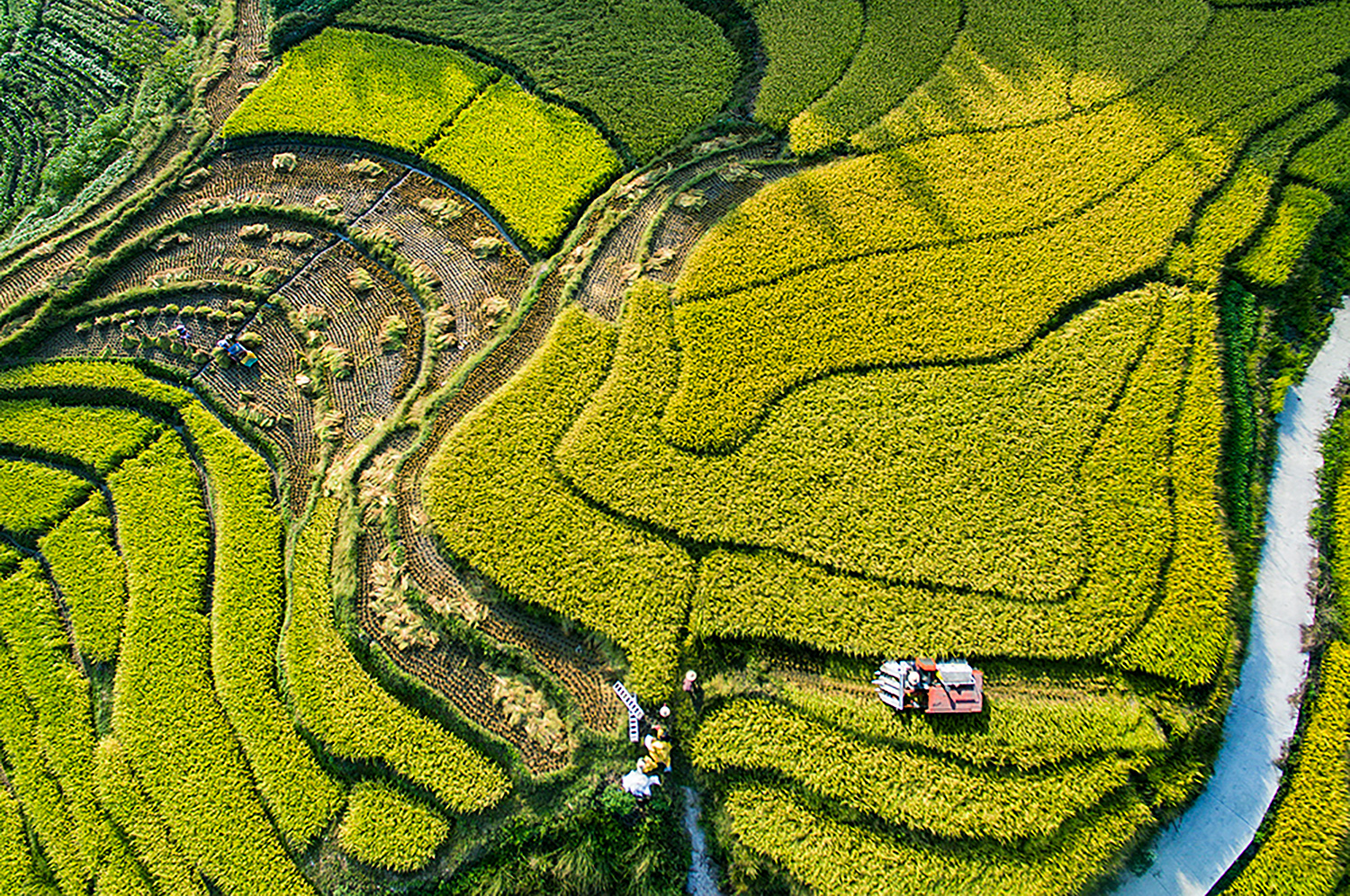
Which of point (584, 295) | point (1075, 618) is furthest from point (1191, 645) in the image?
point (584, 295)

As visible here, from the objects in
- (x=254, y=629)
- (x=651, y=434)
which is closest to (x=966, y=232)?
(x=651, y=434)

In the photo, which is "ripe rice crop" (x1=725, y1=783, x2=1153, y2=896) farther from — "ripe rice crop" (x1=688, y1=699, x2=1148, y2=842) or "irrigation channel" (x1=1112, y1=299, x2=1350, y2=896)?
"irrigation channel" (x1=1112, y1=299, x2=1350, y2=896)

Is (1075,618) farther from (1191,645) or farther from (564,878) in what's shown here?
(564,878)

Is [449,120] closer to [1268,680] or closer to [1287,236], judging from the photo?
[1287,236]

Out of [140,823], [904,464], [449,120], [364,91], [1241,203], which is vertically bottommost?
[904,464]

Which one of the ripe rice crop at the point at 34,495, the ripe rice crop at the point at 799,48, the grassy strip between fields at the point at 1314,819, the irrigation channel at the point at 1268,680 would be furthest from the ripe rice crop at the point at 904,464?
the ripe rice crop at the point at 34,495

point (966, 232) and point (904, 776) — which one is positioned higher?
point (966, 232)
